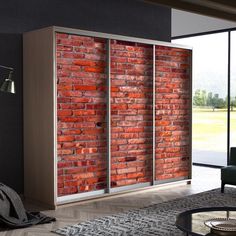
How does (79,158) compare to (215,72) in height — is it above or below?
below

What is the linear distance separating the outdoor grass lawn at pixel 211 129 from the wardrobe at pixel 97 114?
205cm

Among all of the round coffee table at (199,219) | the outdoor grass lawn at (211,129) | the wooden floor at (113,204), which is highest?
the outdoor grass lawn at (211,129)

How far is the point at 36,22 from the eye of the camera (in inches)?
197

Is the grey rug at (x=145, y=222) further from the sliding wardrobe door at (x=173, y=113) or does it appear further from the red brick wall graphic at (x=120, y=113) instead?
the sliding wardrobe door at (x=173, y=113)

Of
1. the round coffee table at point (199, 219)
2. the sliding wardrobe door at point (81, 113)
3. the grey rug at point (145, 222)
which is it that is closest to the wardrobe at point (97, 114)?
the sliding wardrobe door at point (81, 113)

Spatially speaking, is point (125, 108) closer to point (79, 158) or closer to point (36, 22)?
point (79, 158)

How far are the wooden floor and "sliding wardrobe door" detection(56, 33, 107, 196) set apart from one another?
261mm

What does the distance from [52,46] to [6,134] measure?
1.30 metres

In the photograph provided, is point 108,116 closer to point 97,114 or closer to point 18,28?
point 97,114

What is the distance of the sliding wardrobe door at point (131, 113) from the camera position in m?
5.04

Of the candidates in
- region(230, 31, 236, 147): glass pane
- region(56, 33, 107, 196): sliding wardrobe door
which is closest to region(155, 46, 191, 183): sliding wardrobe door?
region(56, 33, 107, 196): sliding wardrobe door

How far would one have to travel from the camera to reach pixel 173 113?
5750mm

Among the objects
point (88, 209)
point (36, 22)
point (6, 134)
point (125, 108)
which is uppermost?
point (36, 22)

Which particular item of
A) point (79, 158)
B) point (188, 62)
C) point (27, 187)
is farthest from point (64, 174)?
point (188, 62)
